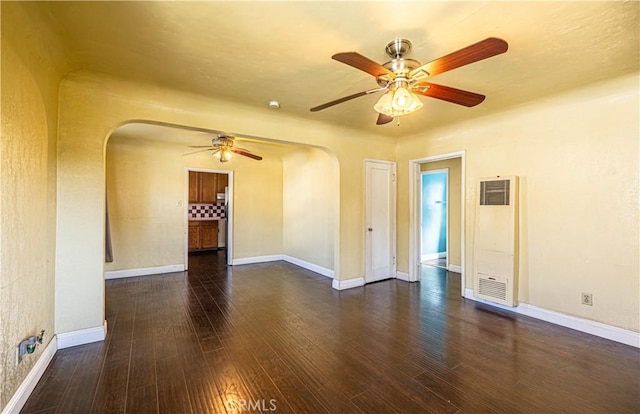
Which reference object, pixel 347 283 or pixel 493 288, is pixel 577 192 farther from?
pixel 347 283

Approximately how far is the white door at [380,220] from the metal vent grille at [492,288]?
1536 mm

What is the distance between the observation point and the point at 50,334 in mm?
2359

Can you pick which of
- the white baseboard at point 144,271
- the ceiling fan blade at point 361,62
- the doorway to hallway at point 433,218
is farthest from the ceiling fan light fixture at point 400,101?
the white baseboard at point 144,271

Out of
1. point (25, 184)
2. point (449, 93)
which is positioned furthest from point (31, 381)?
point (449, 93)

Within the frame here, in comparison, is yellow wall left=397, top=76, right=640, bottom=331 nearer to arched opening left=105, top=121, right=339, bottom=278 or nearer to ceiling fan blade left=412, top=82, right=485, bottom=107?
ceiling fan blade left=412, top=82, right=485, bottom=107

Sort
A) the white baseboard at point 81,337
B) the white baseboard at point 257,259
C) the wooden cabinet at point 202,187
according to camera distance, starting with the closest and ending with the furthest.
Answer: the white baseboard at point 81,337 → the white baseboard at point 257,259 → the wooden cabinet at point 202,187

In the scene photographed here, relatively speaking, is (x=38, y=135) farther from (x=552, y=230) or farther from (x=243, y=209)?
(x=552, y=230)

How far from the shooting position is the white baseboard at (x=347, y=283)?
4293 millimetres

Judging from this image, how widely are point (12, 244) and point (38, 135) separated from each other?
87cm

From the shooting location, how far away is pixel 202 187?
26.0ft

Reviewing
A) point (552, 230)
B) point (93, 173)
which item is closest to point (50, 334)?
point (93, 173)

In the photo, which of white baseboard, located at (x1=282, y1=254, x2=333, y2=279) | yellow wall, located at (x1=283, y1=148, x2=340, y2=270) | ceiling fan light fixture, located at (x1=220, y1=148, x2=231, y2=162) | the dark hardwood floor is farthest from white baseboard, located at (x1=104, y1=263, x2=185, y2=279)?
ceiling fan light fixture, located at (x1=220, y1=148, x2=231, y2=162)

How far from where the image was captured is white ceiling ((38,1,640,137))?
5.54 feet

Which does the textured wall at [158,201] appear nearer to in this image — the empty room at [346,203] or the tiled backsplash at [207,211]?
the empty room at [346,203]
